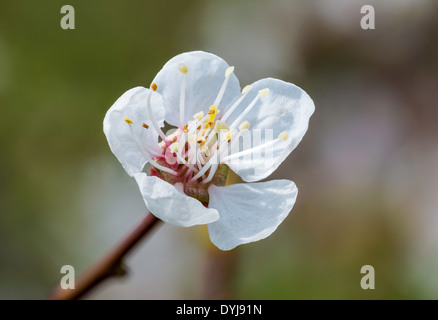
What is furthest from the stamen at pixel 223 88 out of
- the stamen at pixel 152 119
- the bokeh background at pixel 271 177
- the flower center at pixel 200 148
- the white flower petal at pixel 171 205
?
the bokeh background at pixel 271 177

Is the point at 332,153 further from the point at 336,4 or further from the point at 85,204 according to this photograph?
the point at 85,204

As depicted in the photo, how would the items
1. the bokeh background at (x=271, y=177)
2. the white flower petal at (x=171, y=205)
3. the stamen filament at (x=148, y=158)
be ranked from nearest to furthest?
the white flower petal at (x=171, y=205), the stamen filament at (x=148, y=158), the bokeh background at (x=271, y=177)

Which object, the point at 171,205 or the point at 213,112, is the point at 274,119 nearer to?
the point at 213,112

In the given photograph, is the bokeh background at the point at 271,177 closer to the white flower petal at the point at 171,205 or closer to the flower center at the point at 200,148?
the flower center at the point at 200,148

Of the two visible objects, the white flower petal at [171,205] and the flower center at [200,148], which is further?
the flower center at [200,148]

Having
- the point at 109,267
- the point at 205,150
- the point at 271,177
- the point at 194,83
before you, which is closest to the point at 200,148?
the point at 205,150

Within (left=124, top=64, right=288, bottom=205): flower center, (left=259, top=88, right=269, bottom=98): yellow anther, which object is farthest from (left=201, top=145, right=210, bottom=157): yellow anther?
(left=259, top=88, right=269, bottom=98): yellow anther

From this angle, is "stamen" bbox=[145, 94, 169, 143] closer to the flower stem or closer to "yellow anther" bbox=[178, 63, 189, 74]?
"yellow anther" bbox=[178, 63, 189, 74]
